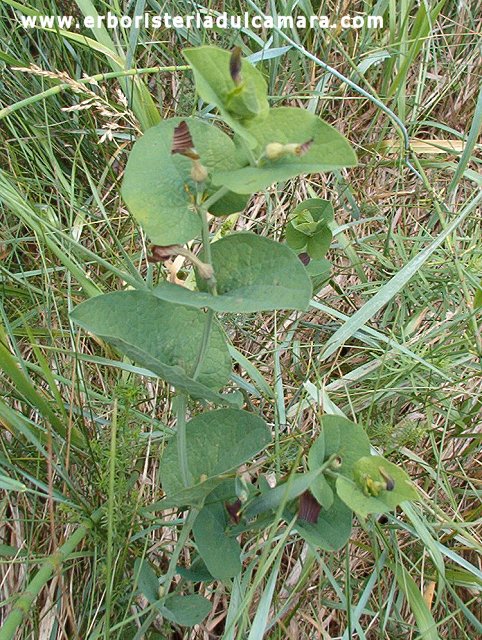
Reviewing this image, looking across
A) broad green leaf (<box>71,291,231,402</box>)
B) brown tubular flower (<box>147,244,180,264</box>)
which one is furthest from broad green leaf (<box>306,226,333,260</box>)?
brown tubular flower (<box>147,244,180,264</box>)

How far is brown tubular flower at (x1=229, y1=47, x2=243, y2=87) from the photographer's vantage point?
48 centimetres

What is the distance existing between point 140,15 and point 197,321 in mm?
767

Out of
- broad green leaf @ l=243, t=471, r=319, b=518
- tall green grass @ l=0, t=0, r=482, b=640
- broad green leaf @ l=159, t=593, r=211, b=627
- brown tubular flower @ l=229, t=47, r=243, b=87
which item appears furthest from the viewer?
tall green grass @ l=0, t=0, r=482, b=640

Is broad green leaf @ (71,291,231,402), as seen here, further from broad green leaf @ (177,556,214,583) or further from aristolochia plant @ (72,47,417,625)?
broad green leaf @ (177,556,214,583)

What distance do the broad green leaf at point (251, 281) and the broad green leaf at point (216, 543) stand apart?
0.31 m

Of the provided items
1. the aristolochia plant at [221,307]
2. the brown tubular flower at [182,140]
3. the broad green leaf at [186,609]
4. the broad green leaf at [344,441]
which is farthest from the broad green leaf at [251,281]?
the broad green leaf at [186,609]

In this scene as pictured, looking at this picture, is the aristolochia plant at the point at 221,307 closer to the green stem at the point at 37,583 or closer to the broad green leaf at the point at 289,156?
the broad green leaf at the point at 289,156

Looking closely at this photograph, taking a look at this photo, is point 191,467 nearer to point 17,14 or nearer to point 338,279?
point 338,279

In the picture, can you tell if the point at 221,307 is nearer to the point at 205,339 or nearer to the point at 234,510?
the point at 205,339

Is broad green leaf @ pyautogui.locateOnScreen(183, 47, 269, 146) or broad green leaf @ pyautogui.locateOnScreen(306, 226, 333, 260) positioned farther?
broad green leaf @ pyautogui.locateOnScreen(306, 226, 333, 260)

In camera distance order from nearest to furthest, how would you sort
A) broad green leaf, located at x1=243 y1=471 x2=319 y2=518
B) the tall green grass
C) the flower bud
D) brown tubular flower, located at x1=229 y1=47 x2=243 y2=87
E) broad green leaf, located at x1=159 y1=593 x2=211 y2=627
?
1. brown tubular flower, located at x1=229 y1=47 x2=243 y2=87
2. the flower bud
3. broad green leaf, located at x1=243 y1=471 x2=319 y2=518
4. broad green leaf, located at x1=159 y1=593 x2=211 y2=627
5. the tall green grass

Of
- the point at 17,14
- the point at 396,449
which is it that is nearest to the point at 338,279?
the point at 396,449

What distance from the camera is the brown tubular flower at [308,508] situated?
2.36ft

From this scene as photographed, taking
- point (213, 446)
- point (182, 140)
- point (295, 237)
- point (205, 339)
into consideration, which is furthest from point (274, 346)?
point (182, 140)
